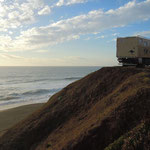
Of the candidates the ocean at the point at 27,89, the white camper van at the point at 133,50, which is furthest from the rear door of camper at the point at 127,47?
the ocean at the point at 27,89

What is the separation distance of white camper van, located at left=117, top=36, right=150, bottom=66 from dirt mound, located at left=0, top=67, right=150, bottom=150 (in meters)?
3.22

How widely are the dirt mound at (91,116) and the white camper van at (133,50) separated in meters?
3.22

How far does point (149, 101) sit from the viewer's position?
5684 mm

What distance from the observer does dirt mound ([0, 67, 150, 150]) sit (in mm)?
5355

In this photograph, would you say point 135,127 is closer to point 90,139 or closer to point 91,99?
point 90,139

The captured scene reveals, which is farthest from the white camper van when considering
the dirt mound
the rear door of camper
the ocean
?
the ocean

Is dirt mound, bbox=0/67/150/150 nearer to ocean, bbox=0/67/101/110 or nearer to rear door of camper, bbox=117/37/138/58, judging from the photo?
rear door of camper, bbox=117/37/138/58

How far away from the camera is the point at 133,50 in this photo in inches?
504

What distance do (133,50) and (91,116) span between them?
8.65m

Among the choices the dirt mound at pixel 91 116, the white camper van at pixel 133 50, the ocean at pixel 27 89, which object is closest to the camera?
the dirt mound at pixel 91 116

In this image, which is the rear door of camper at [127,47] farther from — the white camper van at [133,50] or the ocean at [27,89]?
the ocean at [27,89]

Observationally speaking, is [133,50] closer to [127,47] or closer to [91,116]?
[127,47]

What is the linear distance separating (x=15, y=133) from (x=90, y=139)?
251 inches

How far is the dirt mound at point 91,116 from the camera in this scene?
536 centimetres
